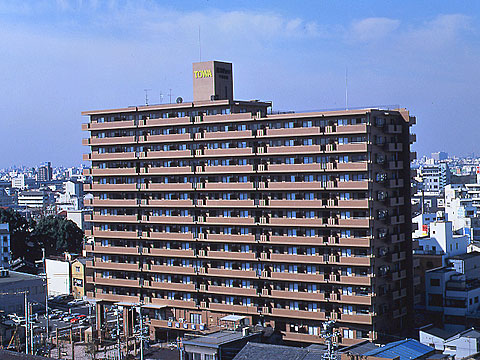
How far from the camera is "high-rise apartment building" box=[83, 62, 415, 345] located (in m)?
51.7

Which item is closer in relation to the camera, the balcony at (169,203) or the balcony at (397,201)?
→ the balcony at (397,201)

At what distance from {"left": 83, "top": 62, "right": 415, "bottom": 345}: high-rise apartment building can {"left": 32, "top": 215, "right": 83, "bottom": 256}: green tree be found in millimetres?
37501

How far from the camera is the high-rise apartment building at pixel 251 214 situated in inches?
2036

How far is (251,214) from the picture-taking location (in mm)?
56344

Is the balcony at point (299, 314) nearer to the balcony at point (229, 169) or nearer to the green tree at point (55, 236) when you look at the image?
the balcony at point (229, 169)

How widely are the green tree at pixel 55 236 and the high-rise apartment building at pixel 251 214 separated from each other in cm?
3750

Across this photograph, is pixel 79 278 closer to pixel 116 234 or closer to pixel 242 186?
pixel 116 234

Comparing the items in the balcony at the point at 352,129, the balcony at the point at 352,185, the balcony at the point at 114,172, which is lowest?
the balcony at the point at 352,185

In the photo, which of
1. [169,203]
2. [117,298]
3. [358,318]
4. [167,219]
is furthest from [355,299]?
[117,298]

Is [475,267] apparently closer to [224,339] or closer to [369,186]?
[369,186]

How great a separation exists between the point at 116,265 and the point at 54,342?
855 cm

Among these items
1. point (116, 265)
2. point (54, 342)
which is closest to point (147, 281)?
point (116, 265)

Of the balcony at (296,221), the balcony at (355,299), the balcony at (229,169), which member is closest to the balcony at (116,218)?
the balcony at (229,169)

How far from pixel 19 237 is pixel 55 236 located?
518 centimetres
